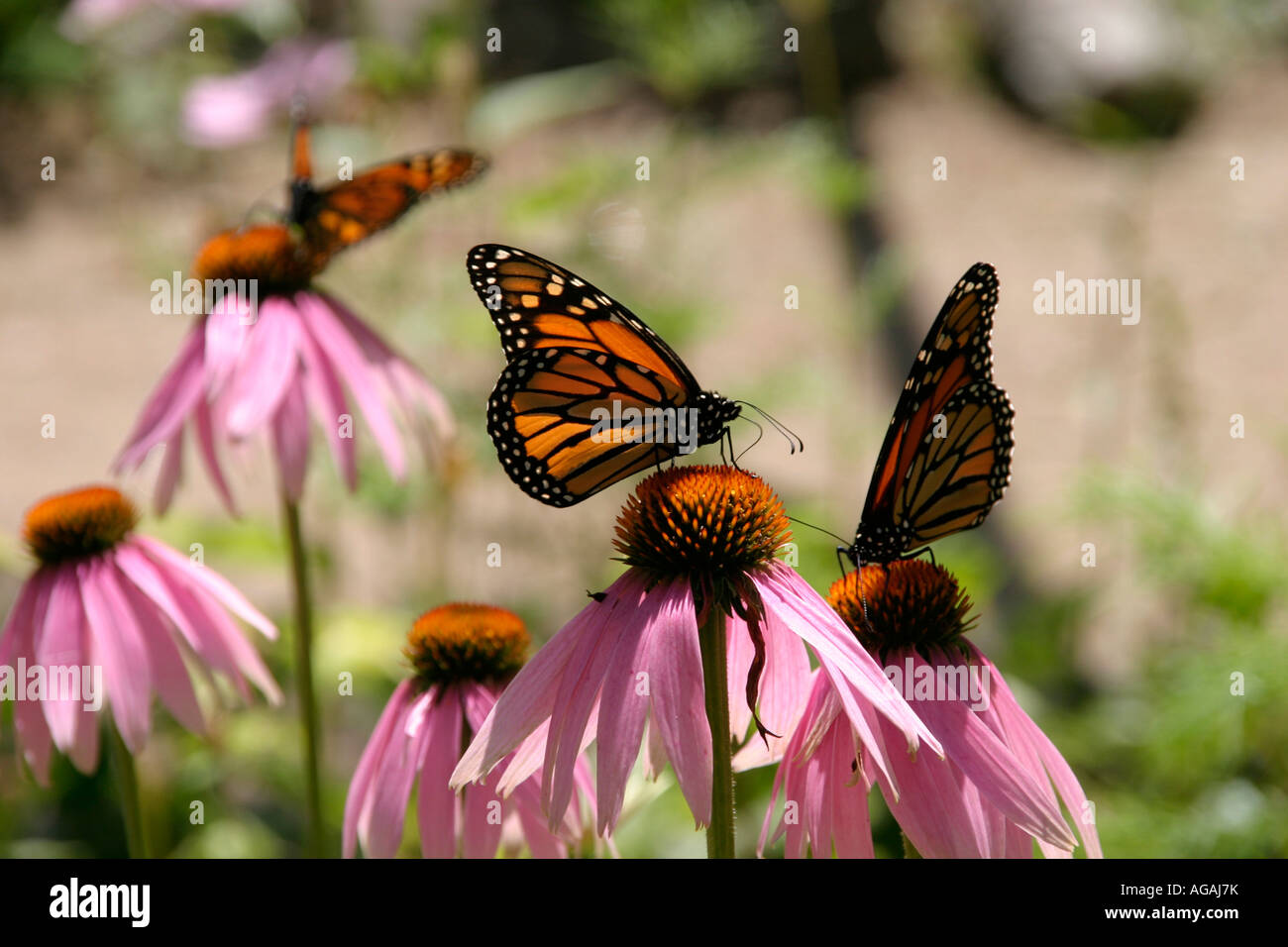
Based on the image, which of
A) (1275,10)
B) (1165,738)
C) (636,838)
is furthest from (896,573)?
(1275,10)

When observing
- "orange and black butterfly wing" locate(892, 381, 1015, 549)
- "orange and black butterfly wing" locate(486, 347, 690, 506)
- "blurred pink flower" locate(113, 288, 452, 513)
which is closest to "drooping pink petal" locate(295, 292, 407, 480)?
"blurred pink flower" locate(113, 288, 452, 513)

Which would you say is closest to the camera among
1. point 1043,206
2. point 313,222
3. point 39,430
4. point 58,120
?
point 313,222

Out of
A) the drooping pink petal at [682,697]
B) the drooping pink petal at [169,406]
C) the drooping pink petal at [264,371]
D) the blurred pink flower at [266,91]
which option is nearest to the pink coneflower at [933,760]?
the drooping pink petal at [682,697]

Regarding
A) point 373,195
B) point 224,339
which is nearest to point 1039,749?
point 224,339

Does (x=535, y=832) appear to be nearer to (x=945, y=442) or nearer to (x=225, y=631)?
(x=225, y=631)

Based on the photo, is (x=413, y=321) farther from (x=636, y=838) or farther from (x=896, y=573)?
(x=896, y=573)
